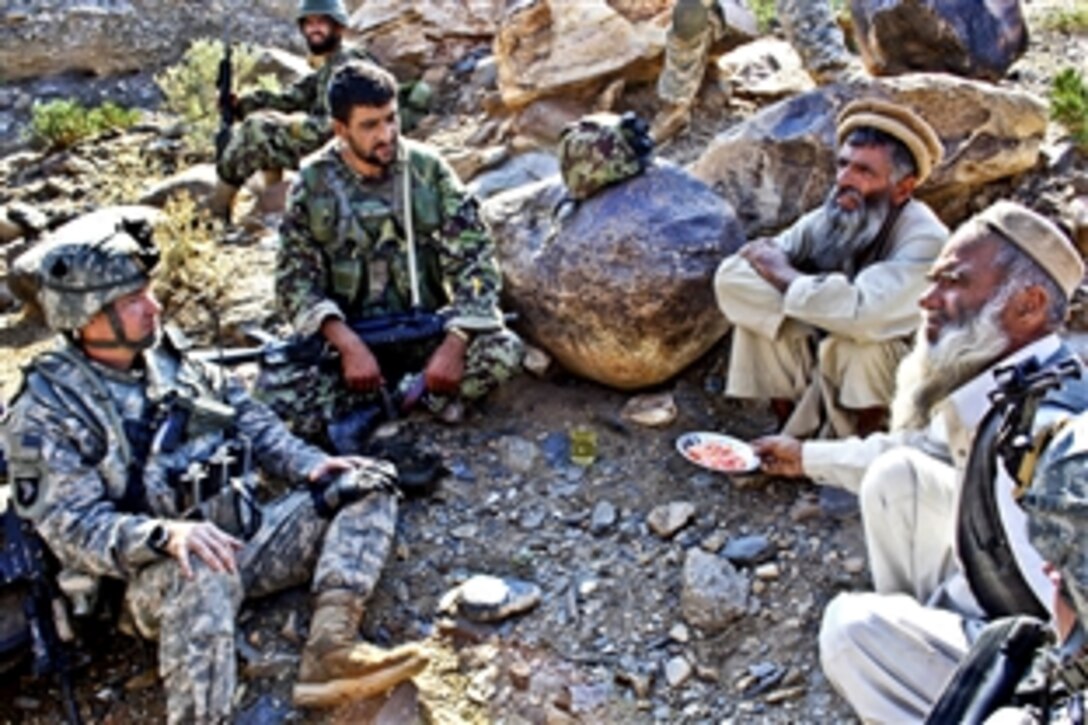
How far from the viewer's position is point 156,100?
11.9 m

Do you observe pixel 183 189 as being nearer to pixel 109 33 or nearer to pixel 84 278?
pixel 84 278

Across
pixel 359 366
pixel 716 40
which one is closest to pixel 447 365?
pixel 359 366

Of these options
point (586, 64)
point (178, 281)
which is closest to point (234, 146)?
point (178, 281)

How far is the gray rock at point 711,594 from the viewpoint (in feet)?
12.8

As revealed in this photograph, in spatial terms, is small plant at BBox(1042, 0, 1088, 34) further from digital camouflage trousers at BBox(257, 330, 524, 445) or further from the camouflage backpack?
digital camouflage trousers at BBox(257, 330, 524, 445)

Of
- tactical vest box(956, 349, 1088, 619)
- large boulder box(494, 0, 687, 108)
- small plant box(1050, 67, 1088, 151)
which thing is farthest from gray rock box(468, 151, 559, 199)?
tactical vest box(956, 349, 1088, 619)

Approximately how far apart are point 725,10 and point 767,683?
551cm

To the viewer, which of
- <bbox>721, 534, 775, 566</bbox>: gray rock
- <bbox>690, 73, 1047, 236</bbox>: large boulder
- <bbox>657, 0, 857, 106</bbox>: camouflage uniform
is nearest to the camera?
<bbox>721, 534, 775, 566</bbox>: gray rock

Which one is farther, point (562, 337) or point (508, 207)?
point (508, 207)

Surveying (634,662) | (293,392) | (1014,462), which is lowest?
(634,662)

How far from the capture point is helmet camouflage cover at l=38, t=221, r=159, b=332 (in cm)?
347

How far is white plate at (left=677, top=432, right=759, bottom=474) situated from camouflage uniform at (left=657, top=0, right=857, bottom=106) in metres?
3.21

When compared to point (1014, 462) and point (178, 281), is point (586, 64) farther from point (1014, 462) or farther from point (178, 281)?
point (1014, 462)

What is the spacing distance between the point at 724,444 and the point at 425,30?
23.3 ft
